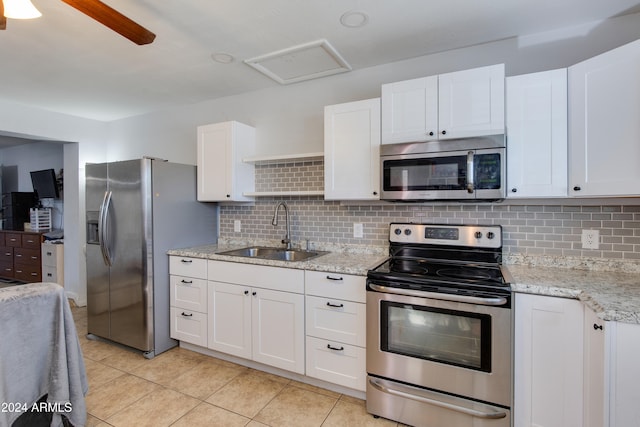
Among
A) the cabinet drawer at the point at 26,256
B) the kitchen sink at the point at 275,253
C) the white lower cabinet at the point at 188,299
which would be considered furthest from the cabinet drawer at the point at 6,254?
the kitchen sink at the point at 275,253

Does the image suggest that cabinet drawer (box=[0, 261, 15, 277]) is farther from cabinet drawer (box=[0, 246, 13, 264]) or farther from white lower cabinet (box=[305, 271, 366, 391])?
white lower cabinet (box=[305, 271, 366, 391])

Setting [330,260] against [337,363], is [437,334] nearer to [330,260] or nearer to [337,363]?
[337,363]

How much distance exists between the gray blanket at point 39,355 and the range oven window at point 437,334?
176 cm

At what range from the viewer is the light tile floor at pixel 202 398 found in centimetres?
196

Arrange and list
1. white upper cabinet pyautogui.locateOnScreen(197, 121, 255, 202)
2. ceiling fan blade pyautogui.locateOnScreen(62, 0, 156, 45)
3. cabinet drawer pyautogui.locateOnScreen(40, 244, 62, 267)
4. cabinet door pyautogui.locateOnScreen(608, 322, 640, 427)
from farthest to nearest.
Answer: cabinet drawer pyautogui.locateOnScreen(40, 244, 62, 267), white upper cabinet pyautogui.locateOnScreen(197, 121, 255, 202), ceiling fan blade pyautogui.locateOnScreen(62, 0, 156, 45), cabinet door pyautogui.locateOnScreen(608, 322, 640, 427)

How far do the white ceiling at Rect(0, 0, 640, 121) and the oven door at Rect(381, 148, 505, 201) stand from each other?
0.84m

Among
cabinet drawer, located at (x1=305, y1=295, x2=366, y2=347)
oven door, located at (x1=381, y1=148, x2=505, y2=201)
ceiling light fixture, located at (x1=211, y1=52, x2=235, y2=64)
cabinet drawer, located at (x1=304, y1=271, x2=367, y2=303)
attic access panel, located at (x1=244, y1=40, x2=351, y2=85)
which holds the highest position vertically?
ceiling light fixture, located at (x1=211, y1=52, x2=235, y2=64)

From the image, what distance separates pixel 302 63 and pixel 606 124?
2.01 meters

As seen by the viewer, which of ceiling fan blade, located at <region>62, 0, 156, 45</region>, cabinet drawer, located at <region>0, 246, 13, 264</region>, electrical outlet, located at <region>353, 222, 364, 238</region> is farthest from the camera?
cabinet drawer, located at <region>0, 246, 13, 264</region>

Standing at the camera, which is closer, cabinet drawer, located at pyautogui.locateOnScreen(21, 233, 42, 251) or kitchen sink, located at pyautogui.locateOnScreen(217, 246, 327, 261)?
kitchen sink, located at pyautogui.locateOnScreen(217, 246, 327, 261)

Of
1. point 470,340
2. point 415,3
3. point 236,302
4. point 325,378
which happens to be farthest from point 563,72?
point 236,302

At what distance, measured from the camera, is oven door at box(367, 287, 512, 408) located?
1667 millimetres

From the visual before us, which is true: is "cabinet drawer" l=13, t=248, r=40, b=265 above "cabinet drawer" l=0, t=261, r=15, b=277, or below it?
above

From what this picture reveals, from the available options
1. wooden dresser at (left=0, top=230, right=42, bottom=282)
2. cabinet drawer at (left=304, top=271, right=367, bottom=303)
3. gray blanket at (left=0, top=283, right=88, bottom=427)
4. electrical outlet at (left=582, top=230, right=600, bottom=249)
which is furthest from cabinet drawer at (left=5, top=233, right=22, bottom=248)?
electrical outlet at (left=582, top=230, right=600, bottom=249)
